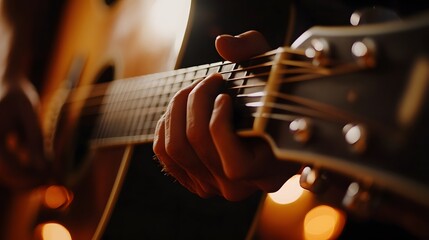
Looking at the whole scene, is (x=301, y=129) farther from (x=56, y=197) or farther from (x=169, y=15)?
(x=56, y=197)

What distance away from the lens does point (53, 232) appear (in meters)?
1.15

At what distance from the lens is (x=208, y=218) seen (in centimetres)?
94

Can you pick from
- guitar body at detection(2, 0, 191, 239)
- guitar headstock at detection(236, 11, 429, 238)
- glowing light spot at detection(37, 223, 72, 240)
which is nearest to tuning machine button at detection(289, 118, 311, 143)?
guitar headstock at detection(236, 11, 429, 238)

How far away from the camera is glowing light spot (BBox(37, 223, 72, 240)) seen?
1.12m

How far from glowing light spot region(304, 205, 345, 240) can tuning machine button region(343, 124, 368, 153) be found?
Result: 0.78m

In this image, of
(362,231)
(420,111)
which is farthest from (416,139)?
(362,231)

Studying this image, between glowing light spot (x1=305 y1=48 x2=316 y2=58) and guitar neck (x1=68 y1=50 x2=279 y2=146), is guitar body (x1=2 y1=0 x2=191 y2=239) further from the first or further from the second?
glowing light spot (x1=305 y1=48 x2=316 y2=58)

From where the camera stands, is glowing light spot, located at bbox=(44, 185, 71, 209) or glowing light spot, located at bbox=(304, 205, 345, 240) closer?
glowing light spot, located at bbox=(44, 185, 71, 209)

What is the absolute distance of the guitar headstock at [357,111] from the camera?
446mm

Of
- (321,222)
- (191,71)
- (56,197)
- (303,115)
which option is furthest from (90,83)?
(303,115)

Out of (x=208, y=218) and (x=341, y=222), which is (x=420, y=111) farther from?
(x=341, y=222)

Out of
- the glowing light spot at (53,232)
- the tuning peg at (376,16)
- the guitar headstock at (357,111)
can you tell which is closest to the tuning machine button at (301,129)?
the guitar headstock at (357,111)

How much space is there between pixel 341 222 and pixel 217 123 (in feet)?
2.20

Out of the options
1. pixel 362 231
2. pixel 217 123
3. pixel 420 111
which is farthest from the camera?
pixel 362 231
